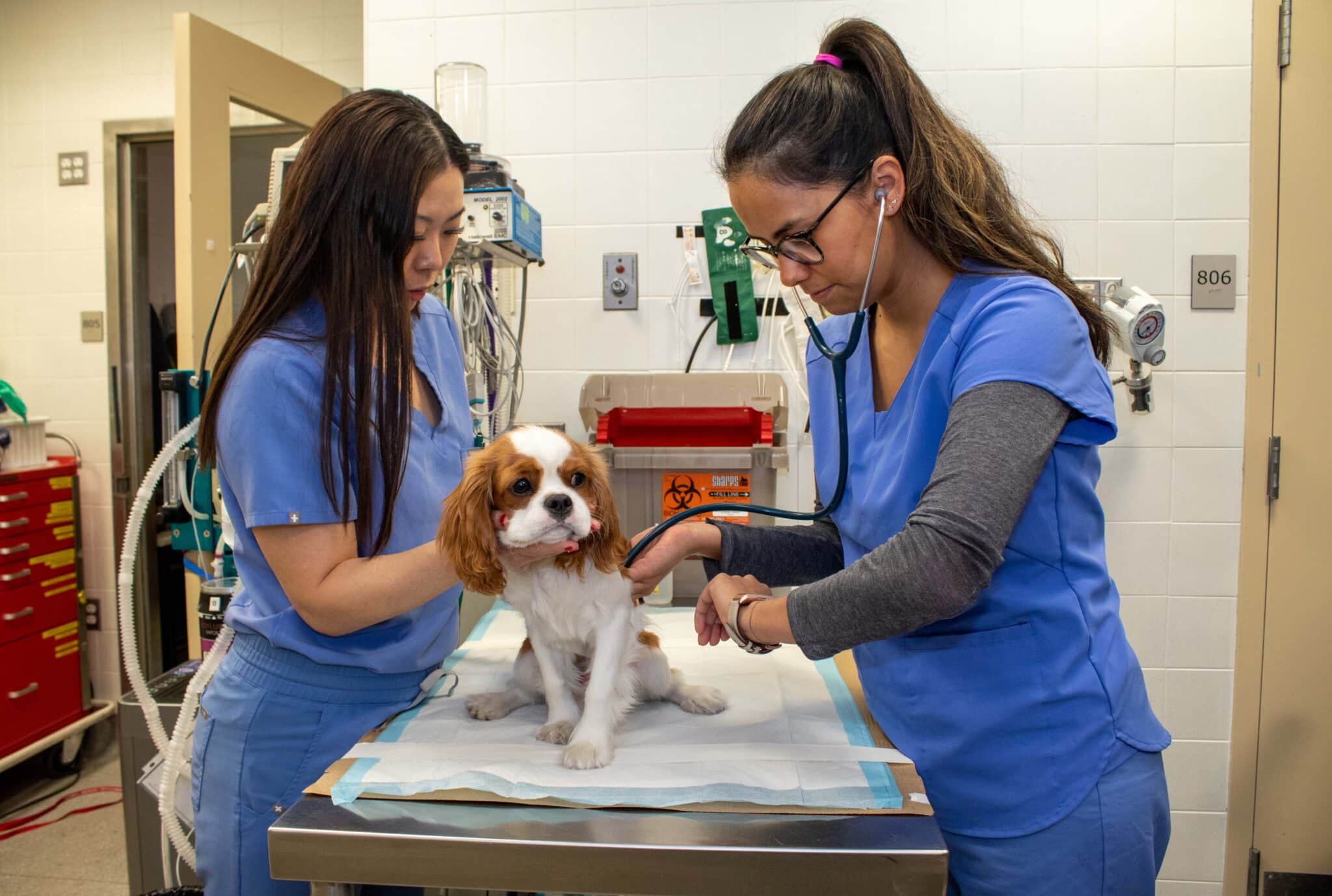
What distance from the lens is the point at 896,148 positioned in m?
1.03

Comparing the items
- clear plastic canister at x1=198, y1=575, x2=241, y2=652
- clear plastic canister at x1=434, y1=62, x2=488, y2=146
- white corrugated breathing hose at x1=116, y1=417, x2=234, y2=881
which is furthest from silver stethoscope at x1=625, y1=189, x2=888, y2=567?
clear plastic canister at x1=434, y1=62, x2=488, y2=146

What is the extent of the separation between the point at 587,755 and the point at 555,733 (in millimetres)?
136

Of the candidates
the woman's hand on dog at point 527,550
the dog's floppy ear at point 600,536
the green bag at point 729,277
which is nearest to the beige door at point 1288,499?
the green bag at point 729,277

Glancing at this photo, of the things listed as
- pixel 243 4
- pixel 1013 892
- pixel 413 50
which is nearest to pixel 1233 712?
pixel 1013 892

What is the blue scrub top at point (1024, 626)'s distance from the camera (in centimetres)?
94

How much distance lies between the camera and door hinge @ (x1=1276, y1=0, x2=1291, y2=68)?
7.83 ft

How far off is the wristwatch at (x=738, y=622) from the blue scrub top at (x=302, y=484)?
1.42 feet

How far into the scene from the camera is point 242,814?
118 cm

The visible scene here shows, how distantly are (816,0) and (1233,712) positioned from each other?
2265mm

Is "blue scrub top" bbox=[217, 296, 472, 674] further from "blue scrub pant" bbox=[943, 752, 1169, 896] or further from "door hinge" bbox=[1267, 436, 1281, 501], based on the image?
"door hinge" bbox=[1267, 436, 1281, 501]

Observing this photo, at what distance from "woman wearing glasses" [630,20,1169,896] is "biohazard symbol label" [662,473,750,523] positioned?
99cm

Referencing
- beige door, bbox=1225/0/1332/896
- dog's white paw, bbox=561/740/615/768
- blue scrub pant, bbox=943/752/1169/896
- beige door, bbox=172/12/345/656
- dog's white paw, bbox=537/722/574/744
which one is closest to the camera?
blue scrub pant, bbox=943/752/1169/896

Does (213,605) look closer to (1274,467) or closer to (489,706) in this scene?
(489,706)

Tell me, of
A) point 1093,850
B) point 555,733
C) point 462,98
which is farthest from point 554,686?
point 462,98
